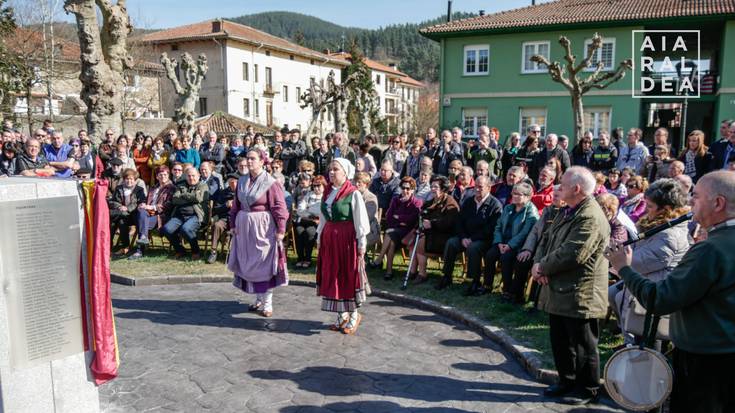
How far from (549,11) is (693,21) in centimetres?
668

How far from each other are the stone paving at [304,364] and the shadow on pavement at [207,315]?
1 cm

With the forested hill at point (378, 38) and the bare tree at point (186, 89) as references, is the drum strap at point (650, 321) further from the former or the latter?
the forested hill at point (378, 38)

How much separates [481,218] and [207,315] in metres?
4.18

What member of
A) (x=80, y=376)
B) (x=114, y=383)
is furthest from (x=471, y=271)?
(x=80, y=376)

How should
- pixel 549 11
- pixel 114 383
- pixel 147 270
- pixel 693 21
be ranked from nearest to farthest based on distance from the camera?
pixel 114 383, pixel 147 270, pixel 693 21, pixel 549 11

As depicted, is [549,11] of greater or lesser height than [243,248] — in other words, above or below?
above

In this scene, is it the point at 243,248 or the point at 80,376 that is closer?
the point at 80,376

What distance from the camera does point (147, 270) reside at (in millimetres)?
9281

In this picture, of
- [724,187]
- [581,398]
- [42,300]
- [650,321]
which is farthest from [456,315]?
[42,300]

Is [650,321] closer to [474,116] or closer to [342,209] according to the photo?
[342,209]

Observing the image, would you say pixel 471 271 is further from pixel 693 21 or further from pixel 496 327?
pixel 693 21

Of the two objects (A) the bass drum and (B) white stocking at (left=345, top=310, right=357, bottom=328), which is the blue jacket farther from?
(A) the bass drum

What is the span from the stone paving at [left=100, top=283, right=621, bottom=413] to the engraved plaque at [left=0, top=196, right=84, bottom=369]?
1.13 meters

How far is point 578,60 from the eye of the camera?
25.7 meters
